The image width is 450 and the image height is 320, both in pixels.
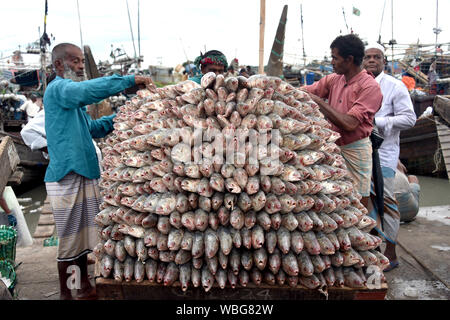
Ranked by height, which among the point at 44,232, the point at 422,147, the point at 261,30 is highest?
the point at 261,30

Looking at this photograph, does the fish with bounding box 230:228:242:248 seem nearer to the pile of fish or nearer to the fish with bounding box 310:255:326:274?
the pile of fish

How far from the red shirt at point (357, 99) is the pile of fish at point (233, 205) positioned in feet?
2.27

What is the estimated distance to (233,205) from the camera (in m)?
1.63

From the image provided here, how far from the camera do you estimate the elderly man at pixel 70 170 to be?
7.51 feet

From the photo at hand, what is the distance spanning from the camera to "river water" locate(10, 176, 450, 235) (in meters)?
7.16

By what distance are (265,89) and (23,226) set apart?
3.47 m

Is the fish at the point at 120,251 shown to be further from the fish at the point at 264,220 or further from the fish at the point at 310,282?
the fish at the point at 310,282

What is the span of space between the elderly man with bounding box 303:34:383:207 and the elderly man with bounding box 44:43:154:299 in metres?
1.27

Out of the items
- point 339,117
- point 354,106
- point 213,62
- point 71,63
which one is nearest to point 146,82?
point 71,63

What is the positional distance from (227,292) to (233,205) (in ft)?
1.31

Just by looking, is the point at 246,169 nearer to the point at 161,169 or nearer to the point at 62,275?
the point at 161,169

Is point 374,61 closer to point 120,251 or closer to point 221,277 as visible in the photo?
point 221,277
